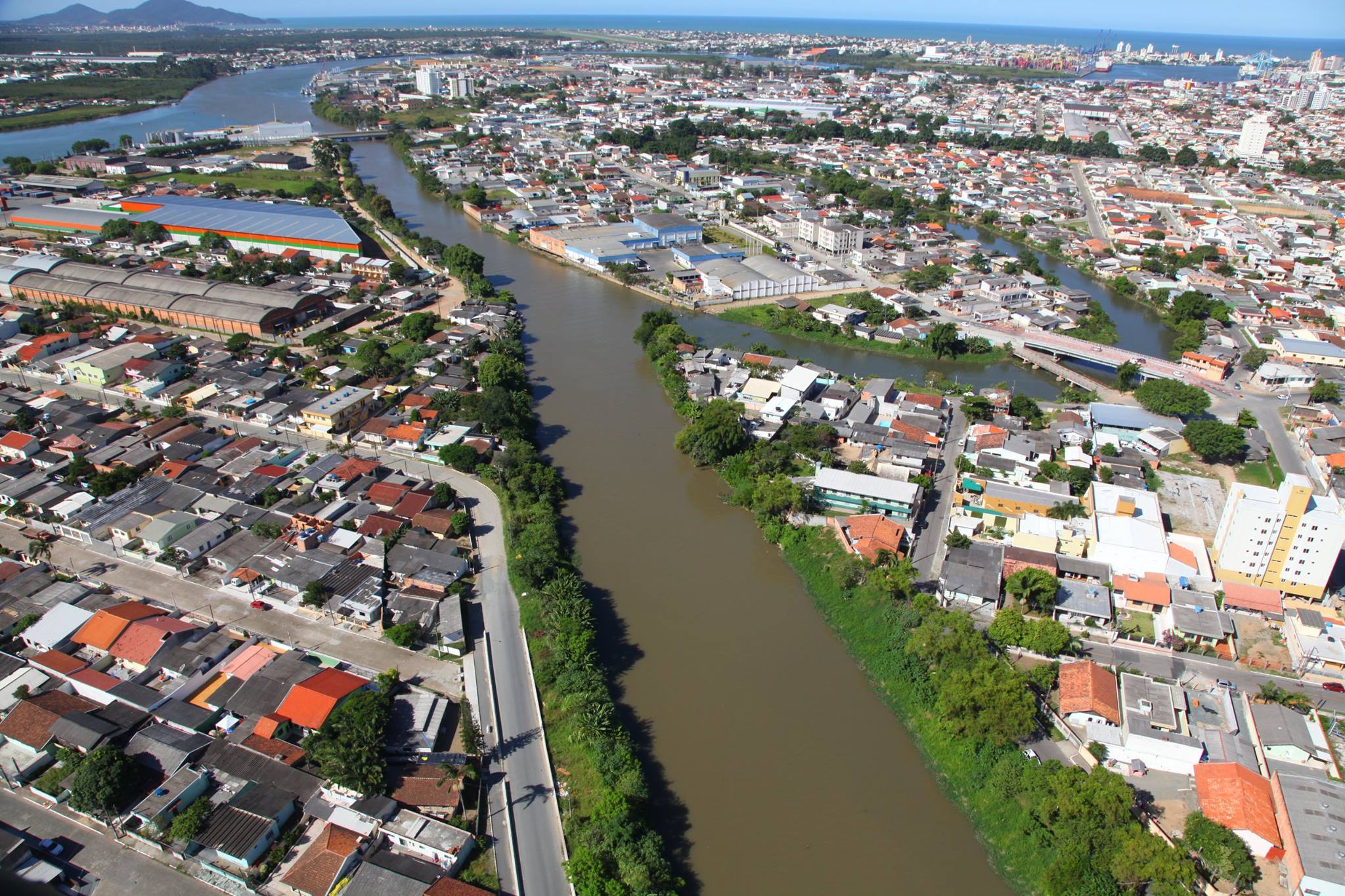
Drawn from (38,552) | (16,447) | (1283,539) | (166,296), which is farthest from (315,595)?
(166,296)

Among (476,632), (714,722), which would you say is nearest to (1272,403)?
(714,722)

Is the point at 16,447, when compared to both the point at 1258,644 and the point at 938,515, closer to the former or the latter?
the point at 938,515

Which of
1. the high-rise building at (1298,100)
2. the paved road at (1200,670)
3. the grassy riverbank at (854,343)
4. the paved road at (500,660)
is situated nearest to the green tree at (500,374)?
the paved road at (500,660)

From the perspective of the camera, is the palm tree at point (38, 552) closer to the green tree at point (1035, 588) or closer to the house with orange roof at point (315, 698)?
the house with orange roof at point (315, 698)

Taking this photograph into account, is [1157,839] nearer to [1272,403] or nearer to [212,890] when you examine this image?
[212,890]

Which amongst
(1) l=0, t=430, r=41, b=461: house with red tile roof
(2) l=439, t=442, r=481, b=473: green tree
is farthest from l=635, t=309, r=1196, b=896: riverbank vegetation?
(1) l=0, t=430, r=41, b=461: house with red tile roof
